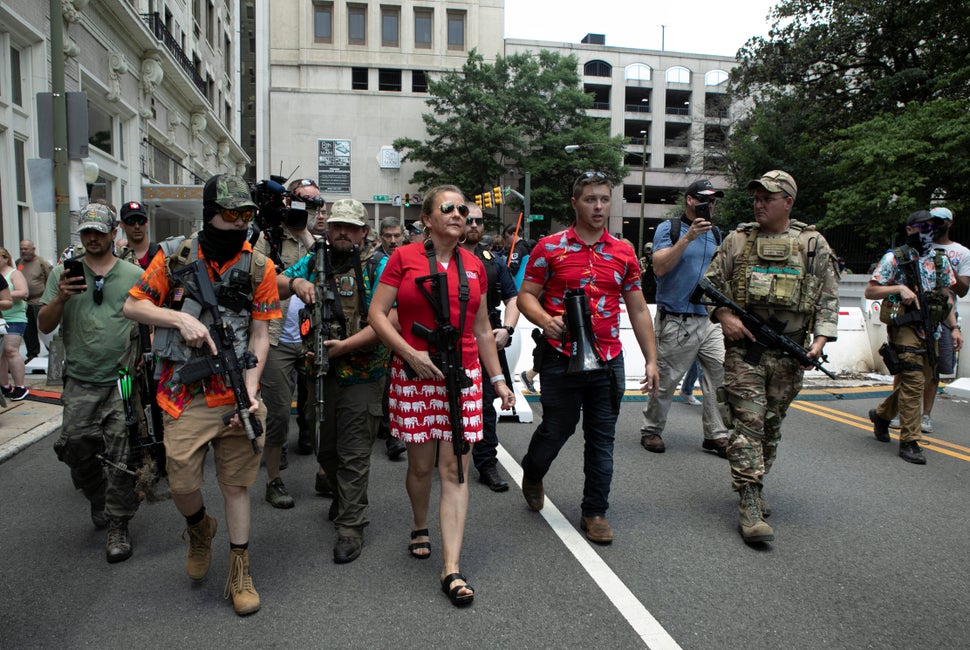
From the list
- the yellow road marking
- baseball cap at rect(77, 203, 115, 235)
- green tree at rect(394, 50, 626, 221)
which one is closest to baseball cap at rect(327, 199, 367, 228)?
baseball cap at rect(77, 203, 115, 235)

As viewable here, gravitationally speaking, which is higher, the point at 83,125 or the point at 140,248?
the point at 83,125

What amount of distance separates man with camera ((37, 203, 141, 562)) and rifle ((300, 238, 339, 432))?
1172 millimetres

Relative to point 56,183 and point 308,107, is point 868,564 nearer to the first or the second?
point 56,183

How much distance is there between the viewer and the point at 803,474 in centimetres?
561

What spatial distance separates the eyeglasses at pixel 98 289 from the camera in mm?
4223

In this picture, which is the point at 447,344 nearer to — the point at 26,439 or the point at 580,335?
the point at 580,335

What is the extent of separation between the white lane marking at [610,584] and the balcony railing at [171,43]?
21.6 meters

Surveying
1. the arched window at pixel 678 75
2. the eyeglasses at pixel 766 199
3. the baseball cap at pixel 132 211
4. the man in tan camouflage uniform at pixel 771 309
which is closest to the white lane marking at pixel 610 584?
the man in tan camouflage uniform at pixel 771 309

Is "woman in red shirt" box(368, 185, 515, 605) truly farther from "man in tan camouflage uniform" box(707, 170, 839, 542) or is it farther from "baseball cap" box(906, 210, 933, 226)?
"baseball cap" box(906, 210, 933, 226)

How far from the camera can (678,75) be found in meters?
63.5

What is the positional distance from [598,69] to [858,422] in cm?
6025

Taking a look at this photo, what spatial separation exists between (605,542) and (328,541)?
63.5 inches

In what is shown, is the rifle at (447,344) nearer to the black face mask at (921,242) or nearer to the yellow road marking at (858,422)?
the black face mask at (921,242)

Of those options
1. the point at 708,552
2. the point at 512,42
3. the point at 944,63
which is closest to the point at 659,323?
A: the point at 708,552
